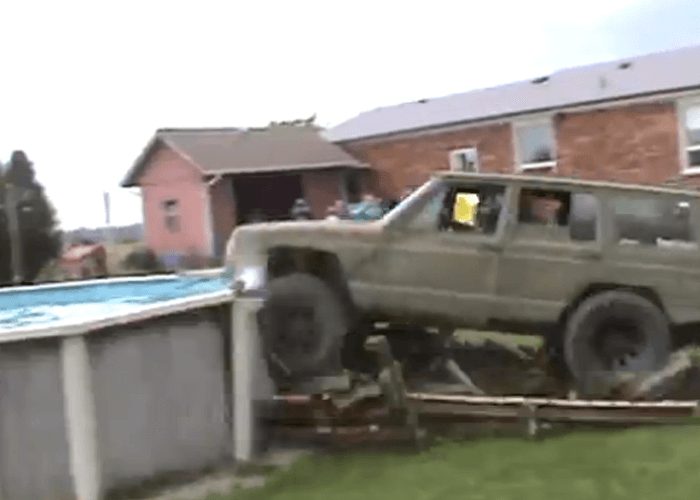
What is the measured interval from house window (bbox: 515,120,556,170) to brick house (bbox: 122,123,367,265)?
19.1 feet

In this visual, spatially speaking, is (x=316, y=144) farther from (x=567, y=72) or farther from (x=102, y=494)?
(x=102, y=494)

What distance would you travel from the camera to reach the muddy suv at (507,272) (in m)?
10.2

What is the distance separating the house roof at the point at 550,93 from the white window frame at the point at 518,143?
29 cm

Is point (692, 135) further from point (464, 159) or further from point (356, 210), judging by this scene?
point (356, 210)

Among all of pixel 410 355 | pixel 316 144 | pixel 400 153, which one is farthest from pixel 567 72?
pixel 410 355

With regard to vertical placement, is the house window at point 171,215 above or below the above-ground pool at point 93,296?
above

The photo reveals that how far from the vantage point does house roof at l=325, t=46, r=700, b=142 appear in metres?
28.2

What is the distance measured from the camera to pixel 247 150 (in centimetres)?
3597

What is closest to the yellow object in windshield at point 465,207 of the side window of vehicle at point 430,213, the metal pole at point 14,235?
the side window of vehicle at point 430,213

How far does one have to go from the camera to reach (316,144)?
3678cm

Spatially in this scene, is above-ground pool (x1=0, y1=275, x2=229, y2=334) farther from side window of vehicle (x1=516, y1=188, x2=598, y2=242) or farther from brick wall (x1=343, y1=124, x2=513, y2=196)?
brick wall (x1=343, y1=124, x2=513, y2=196)

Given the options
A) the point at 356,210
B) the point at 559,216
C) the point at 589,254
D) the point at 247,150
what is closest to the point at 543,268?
the point at 589,254

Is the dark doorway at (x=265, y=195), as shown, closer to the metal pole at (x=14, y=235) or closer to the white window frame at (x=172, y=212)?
the white window frame at (x=172, y=212)

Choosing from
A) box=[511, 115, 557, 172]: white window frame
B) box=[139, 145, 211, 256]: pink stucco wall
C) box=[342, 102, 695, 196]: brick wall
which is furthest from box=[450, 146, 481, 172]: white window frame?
box=[139, 145, 211, 256]: pink stucco wall
